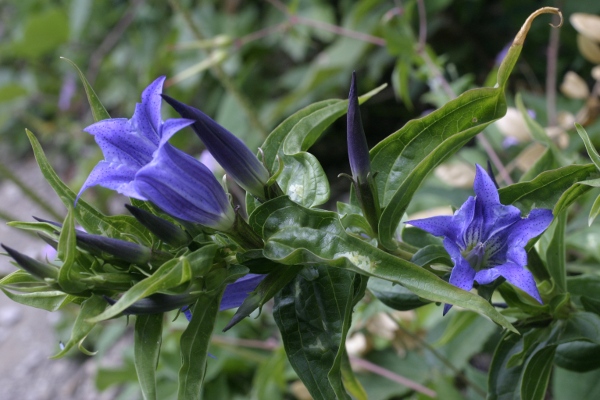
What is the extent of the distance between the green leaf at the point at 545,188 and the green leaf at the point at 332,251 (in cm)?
13

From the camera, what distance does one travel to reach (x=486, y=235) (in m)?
0.56

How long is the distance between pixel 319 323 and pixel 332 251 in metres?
0.07

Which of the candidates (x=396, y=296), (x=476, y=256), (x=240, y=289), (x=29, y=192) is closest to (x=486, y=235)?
(x=476, y=256)

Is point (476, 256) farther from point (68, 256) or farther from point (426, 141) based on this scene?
point (68, 256)

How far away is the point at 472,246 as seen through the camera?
1.88 ft

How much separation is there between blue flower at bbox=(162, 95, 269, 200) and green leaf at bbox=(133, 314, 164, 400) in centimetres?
14

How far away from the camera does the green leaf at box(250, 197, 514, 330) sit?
46 centimetres

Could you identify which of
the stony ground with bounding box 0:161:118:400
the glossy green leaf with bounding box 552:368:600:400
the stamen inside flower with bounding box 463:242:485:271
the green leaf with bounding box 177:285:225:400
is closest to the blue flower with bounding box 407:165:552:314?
the stamen inside flower with bounding box 463:242:485:271

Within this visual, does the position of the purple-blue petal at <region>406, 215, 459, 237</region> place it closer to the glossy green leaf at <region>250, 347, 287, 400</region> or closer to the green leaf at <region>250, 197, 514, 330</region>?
the green leaf at <region>250, 197, 514, 330</region>

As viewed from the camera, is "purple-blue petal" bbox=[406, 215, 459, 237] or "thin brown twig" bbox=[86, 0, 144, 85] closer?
"purple-blue petal" bbox=[406, 215, 459, 237]

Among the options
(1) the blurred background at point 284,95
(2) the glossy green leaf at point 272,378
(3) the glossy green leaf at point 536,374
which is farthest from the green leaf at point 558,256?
(2) the glossy green leaf at point 272,378

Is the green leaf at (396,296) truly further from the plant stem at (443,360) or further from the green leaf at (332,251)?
the plant stem at (443,360)

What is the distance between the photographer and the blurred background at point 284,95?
1274 mm

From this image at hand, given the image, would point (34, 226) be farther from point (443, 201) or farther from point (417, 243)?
point (443, 201)
